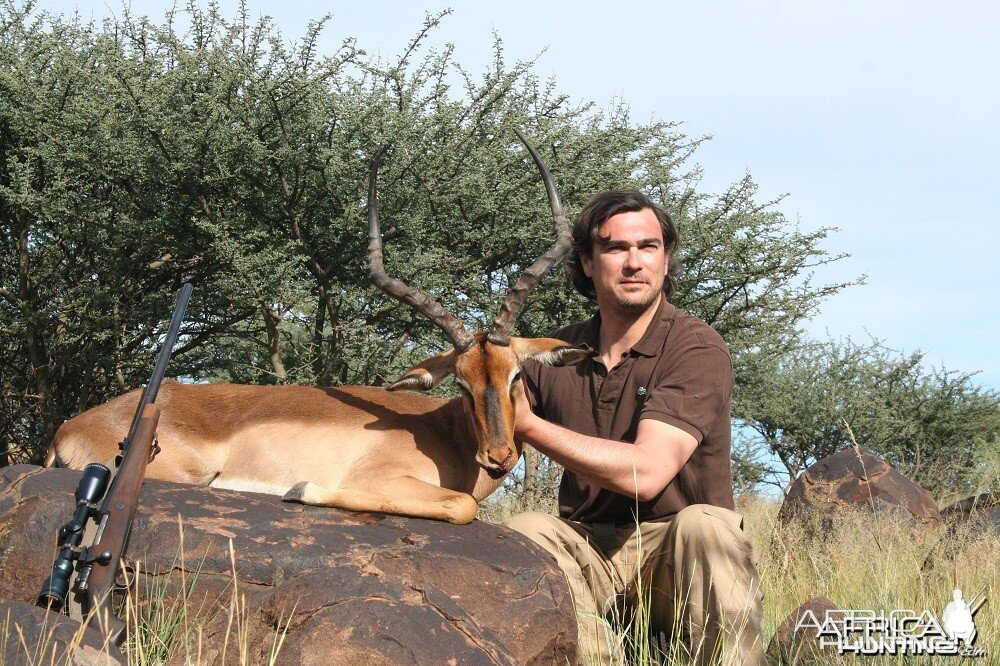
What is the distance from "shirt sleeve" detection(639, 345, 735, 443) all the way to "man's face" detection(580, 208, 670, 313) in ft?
1.40

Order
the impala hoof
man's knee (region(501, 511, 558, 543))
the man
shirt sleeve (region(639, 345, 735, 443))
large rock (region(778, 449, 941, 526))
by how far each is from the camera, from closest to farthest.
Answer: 1. the impala hoof
2. the man
3. shirt sleeve (region(639, 345, 735, 443))
4. man's knee (region(501, 511, 558, 543))
5. large rock (region(778, 449, 941, 526))

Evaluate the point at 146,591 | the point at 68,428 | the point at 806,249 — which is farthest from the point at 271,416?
the point at 806,249

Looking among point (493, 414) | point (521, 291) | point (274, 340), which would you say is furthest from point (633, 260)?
point (274, 340)

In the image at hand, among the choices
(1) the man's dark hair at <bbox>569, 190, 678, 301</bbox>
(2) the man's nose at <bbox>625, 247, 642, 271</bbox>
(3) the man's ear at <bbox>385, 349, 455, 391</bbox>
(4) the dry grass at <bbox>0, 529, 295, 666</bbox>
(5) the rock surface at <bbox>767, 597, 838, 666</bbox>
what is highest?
(1) the man's dark hair at <bbox>569, 190, 678, 301</bbox>

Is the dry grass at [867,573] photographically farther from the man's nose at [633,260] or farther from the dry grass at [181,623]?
the man's nose at [633,260]

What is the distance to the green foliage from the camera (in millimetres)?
17734

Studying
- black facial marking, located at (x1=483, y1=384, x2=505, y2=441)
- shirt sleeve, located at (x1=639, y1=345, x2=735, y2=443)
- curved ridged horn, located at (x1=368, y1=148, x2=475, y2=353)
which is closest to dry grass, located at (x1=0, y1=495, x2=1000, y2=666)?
shirt sleeve, located at (x1=639, y1=345, x2=735, y2=443)

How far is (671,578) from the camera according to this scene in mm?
4824

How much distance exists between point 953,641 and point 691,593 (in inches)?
48.3

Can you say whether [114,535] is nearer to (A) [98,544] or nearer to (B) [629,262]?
(A) [98,544]

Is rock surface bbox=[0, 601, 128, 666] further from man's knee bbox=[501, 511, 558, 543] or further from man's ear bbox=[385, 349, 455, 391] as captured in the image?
man's ear bbox=[385, 349, 455, 391]

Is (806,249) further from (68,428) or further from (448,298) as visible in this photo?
(68,428)

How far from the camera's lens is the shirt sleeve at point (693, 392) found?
186 inches

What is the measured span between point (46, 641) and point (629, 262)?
10.5ft
